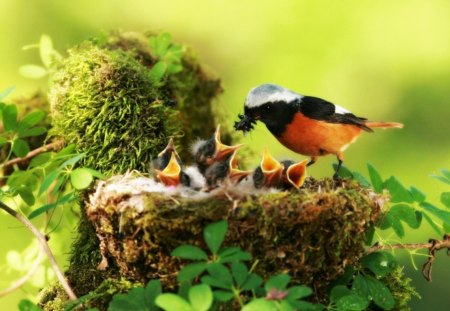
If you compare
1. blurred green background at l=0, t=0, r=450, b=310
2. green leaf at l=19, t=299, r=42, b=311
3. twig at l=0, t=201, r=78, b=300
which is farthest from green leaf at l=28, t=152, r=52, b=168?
blurred green background at l=0, t=0, r=450, b=310

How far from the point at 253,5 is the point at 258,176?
3546mm

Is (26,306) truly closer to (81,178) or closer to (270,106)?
(81,178)

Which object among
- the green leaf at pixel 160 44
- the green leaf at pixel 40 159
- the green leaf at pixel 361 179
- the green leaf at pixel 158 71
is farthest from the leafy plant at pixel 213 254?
the green leaf at pixel 160 44

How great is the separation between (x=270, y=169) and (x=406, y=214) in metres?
0.71

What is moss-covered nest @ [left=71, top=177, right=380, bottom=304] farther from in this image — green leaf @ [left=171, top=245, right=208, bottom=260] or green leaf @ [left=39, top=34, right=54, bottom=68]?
green leaf @ [left=39, top=34, right=54, bottom=68]

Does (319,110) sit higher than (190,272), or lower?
higher

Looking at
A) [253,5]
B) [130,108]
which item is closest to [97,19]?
[253,5]

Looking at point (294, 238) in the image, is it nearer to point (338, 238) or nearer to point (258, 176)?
point (338, 238)

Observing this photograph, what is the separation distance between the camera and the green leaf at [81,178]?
2777 mm

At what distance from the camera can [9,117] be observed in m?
3.07

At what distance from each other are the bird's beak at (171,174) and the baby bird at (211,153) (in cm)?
30

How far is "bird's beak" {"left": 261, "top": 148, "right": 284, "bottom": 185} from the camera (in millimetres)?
3270

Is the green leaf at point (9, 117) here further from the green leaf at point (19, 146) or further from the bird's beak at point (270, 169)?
the bird's beak at point (270, 169)

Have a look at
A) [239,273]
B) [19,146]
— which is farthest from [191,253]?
[19,146]
